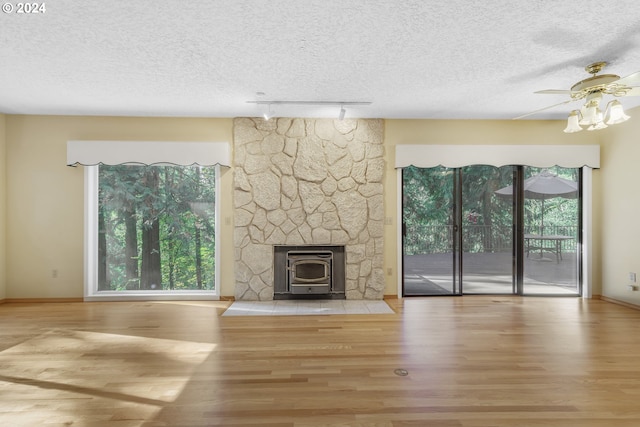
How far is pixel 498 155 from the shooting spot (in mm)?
5023

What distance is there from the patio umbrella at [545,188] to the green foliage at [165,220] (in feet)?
14.3

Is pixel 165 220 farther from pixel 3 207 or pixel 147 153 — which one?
pixel 3 207

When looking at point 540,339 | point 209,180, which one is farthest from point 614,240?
point 209,180

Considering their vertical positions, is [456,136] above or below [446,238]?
above

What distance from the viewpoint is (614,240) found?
488 centimetres

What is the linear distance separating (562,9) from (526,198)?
3.43m

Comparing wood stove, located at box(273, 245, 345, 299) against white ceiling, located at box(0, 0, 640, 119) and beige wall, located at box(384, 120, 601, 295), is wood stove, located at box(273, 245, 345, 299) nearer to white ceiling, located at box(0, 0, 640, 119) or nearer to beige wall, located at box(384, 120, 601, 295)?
beige wall, located at box(384, 120, 601, 295)

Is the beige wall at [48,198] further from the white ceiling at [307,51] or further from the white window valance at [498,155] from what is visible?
the white window valance at [498,155]

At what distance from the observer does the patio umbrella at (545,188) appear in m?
5.20

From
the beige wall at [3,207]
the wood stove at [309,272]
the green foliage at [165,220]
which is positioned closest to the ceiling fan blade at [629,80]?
the wood stove at [309,272]

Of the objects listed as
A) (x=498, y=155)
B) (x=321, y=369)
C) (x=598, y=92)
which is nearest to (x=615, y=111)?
(x=598, y=92)

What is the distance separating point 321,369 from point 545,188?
4.42 meters

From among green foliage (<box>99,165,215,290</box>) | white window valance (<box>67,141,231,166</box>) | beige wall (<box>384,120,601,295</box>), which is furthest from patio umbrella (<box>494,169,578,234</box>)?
green foliage (<box>99,165,215,290</box>)

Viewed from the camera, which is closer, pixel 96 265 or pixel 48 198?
pixel 48 198
